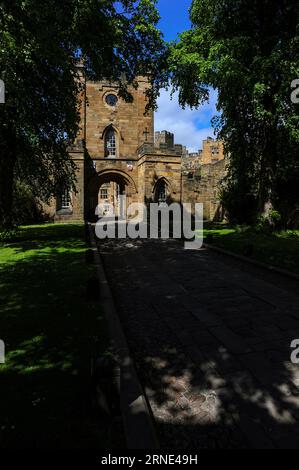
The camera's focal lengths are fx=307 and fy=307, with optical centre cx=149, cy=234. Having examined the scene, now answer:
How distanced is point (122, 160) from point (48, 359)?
2709 cm

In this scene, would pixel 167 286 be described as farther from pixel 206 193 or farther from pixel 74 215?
pixel 206 193

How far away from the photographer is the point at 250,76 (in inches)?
549

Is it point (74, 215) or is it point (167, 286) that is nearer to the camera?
point (167, 286)

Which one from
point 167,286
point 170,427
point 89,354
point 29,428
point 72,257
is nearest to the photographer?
point 29,428

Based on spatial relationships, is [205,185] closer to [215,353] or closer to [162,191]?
[162,191]

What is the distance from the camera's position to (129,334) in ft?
16.4

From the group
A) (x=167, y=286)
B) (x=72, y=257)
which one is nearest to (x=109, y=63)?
(x=72, y=257)

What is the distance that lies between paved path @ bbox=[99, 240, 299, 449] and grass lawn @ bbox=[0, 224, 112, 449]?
2.32 feet

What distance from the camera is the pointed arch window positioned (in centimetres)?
3019

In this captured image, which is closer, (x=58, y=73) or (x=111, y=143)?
(x=58, y=73)

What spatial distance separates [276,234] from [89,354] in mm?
14436
